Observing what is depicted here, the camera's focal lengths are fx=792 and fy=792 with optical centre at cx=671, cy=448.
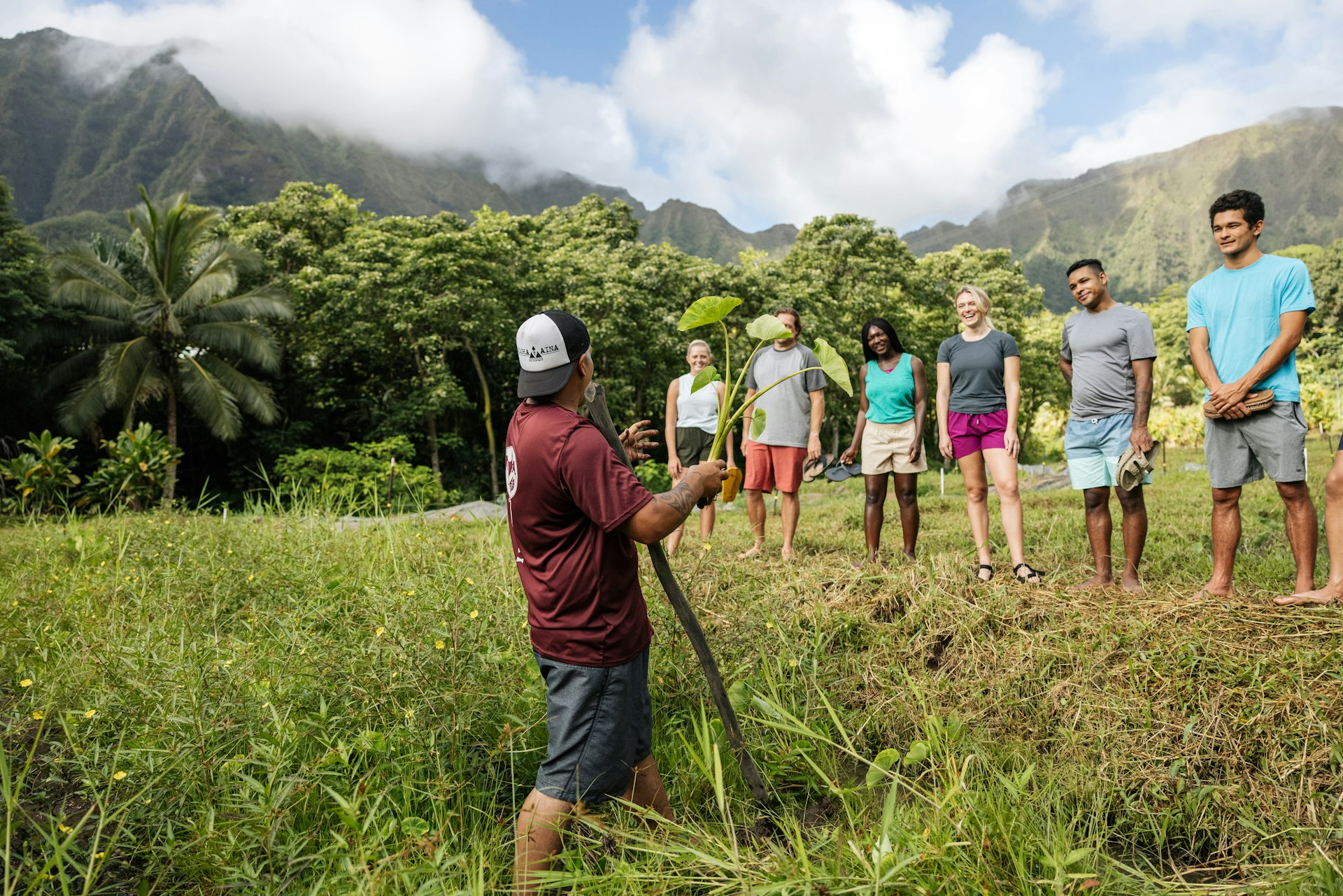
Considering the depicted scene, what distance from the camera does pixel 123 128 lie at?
325 feet

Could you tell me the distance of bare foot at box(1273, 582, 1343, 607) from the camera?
11.6 feet

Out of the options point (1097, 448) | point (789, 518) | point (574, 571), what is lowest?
point (789, 518)

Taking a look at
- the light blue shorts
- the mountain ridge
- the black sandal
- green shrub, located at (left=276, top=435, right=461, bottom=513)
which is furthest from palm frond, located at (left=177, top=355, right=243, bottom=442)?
the mountain ridge

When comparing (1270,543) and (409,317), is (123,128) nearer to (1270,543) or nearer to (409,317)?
(409,317)

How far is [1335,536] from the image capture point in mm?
3686

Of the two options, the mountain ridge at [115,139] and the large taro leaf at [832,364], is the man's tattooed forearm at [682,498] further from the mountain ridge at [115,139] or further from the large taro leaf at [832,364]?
the mountain ridge at [115,139]

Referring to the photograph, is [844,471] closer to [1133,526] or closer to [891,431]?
[891,431]

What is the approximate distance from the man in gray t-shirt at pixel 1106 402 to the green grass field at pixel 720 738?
494 millimetres

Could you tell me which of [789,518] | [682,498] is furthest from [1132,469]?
[682,498]

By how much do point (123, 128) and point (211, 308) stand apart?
10505 cm

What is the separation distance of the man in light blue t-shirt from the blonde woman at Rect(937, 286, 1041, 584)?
1.01 meters

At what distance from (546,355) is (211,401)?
18.9 m

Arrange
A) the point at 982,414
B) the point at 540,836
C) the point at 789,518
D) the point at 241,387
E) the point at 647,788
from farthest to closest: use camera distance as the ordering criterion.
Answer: the point at 241,387
the point at 789,518
the point at 982,414
the point at 647,788
the point at 540,836

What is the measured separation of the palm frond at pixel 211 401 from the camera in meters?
18.1
